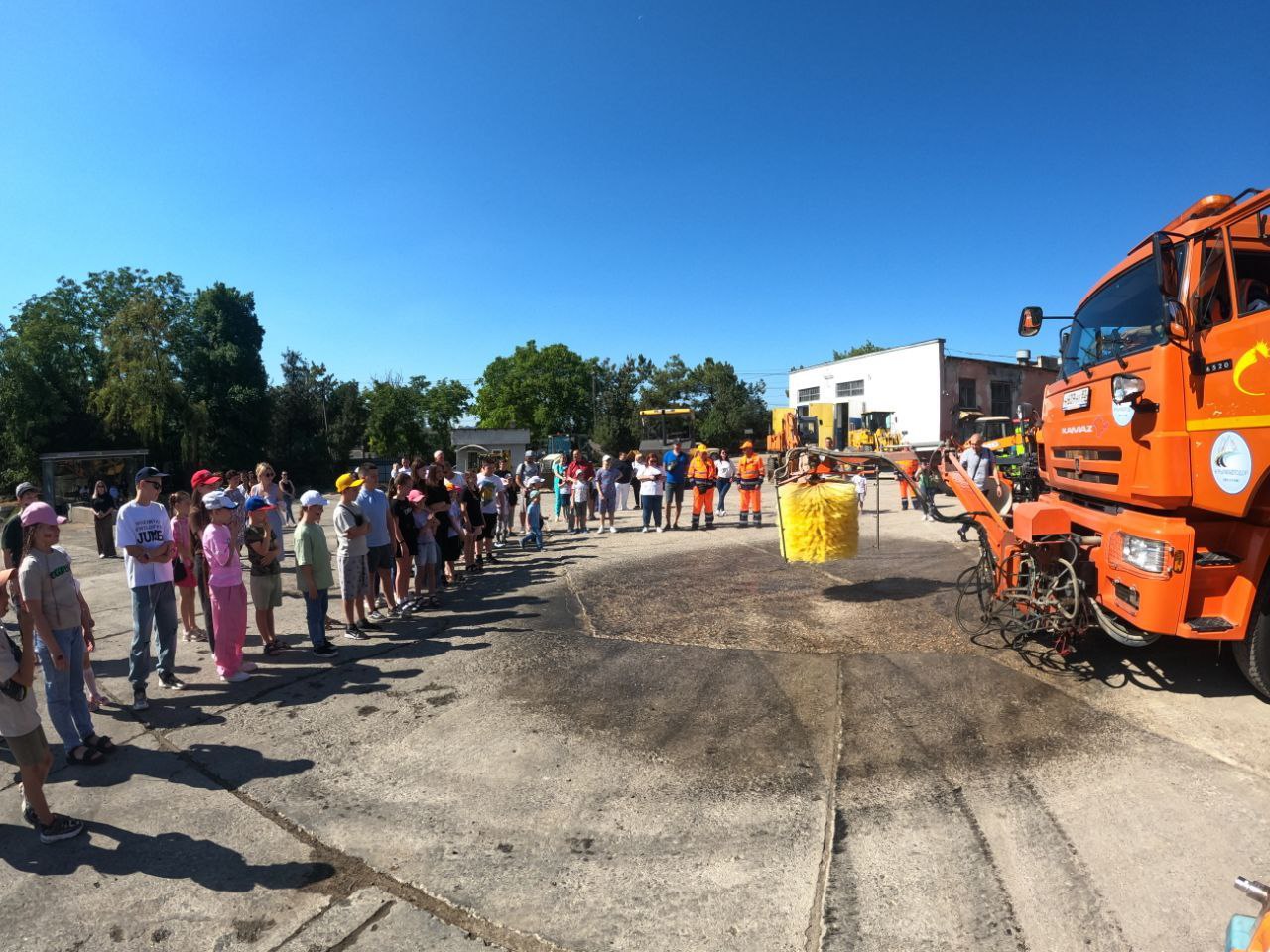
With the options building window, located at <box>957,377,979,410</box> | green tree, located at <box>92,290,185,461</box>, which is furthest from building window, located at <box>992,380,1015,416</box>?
green tree, located at <box>92,290,185,461</box>

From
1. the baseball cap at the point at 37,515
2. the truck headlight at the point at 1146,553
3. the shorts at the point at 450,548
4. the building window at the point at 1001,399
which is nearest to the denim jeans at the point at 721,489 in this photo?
the shorts at the point at 450,548

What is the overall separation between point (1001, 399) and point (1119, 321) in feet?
117

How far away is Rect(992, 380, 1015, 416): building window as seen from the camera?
1411 inches

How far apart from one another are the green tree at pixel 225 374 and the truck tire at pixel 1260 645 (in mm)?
41418

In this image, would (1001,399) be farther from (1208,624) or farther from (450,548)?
(1208,624)

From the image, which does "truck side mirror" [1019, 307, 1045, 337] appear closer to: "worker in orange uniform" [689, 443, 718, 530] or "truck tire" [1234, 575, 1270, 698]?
"truck tire" [1234, 575, 1270, 698]

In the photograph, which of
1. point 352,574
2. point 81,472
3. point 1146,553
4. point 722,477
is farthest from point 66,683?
point 81,472

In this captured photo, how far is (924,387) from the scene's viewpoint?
105 ft

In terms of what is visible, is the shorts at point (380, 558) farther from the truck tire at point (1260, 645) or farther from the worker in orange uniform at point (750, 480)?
the worker in orange uniform at point (750, 480)

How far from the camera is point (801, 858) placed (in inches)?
116

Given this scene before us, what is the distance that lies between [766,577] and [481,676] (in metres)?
4.60

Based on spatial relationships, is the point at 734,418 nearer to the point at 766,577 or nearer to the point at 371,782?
the point at 766,577

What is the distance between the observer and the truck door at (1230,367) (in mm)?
3619

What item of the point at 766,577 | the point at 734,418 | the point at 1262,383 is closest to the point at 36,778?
the point at 1262,383
